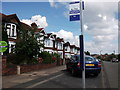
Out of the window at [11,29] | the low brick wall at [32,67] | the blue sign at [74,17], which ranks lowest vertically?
the low brick wall at [32,67]

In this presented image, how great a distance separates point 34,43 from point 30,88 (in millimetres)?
8327

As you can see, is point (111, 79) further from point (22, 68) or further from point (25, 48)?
point (25, 48)

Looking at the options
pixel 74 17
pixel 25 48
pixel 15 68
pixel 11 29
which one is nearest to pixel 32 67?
pixel 25 48

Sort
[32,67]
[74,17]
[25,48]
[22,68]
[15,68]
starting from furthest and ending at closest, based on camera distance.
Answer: [32,67]
[25,48]
[22,68]
[15,68]
[74,17]

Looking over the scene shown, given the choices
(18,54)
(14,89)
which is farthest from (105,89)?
(18,54)

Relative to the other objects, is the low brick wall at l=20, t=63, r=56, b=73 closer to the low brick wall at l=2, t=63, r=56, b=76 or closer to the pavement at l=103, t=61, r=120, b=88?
the low brick wall at l=2, t=63, r=56, b=76

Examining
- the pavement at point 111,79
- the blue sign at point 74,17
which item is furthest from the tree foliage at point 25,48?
the blue sign at point 74,17

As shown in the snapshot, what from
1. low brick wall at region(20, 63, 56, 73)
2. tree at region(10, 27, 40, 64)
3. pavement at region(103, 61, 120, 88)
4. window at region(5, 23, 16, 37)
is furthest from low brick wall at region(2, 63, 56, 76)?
window at region(5, 23, 16, 37)

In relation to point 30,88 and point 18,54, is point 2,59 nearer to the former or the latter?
point 18,54

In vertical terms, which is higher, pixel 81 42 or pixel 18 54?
pixel 81 42

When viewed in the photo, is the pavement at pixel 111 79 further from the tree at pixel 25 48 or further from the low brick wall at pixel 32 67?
the tree at pixel 25 48

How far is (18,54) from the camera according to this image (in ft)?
49.8

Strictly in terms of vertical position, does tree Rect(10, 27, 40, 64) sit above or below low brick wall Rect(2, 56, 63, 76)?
above

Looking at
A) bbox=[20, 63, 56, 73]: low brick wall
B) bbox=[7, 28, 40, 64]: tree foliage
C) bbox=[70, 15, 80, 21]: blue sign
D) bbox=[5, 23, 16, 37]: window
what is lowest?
bbox=[20, 63, 56, 73]: low brick wall
